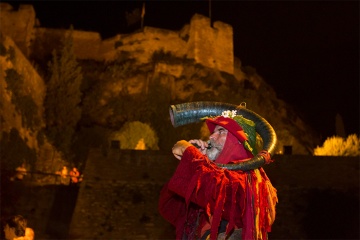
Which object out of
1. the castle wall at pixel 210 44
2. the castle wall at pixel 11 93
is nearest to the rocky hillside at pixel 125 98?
the castle wall at pixel 11 93

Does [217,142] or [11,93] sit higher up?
[11,93]

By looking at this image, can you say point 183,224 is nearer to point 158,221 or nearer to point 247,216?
point 247,216

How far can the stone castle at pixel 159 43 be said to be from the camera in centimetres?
3944

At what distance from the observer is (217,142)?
3826 mm

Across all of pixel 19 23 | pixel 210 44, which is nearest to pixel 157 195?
pixel 19 23

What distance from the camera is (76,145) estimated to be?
2906cm

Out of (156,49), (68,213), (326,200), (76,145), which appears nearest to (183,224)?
(326,200)

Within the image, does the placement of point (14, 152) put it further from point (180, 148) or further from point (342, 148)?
point (180, 148)

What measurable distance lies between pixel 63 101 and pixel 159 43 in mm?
13121

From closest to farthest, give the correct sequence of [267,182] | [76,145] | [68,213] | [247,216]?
[247,216], [267,182], [68,213], [76,145]

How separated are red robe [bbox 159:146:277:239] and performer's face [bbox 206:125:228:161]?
0.91ft

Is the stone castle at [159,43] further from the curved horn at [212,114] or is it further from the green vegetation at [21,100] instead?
the curved horn at [212,114]

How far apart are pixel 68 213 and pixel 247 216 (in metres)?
14.1

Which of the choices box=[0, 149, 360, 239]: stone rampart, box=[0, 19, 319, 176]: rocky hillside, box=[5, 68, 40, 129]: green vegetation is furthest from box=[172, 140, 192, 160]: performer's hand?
box=[5, 68, 40, 129]: green vegetation
